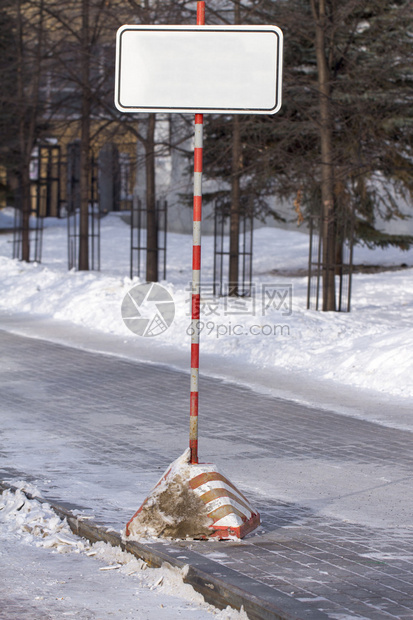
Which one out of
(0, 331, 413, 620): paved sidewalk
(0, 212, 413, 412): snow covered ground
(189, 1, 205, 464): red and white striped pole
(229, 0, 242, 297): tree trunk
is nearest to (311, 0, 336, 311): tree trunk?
(0, 212, 413, 412): snow covered ground

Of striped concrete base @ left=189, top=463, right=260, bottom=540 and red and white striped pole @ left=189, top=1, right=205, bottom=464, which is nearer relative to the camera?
striped concrete base @ left=189, top=463, right=260, bottom=540

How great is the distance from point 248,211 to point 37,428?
11.7m

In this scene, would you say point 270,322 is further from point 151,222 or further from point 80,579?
point 80,579

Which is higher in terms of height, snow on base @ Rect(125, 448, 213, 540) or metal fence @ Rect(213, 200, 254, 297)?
metal fence @ Rect(213, 200, 254, 297)

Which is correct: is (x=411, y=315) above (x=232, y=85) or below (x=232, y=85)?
below

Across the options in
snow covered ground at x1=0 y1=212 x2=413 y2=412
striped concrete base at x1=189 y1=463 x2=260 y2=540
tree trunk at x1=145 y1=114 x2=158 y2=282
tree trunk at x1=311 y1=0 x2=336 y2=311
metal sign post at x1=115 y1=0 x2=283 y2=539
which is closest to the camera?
striped concrete base at x1=189 y1=463 x2=260 y2=540

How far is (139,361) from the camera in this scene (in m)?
12.6

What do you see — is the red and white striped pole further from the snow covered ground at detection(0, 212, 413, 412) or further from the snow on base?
the snow covered ground at detection(0, 212, 413, 412)

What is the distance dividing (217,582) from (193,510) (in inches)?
31.8

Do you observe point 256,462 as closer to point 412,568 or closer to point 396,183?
point 412,568

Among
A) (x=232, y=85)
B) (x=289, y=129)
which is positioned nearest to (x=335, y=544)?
(x=232, y=85)

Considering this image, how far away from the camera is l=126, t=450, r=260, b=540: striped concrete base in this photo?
5191 mm

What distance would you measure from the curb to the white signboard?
8.15 ft

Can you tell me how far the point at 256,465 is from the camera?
7172 mm
